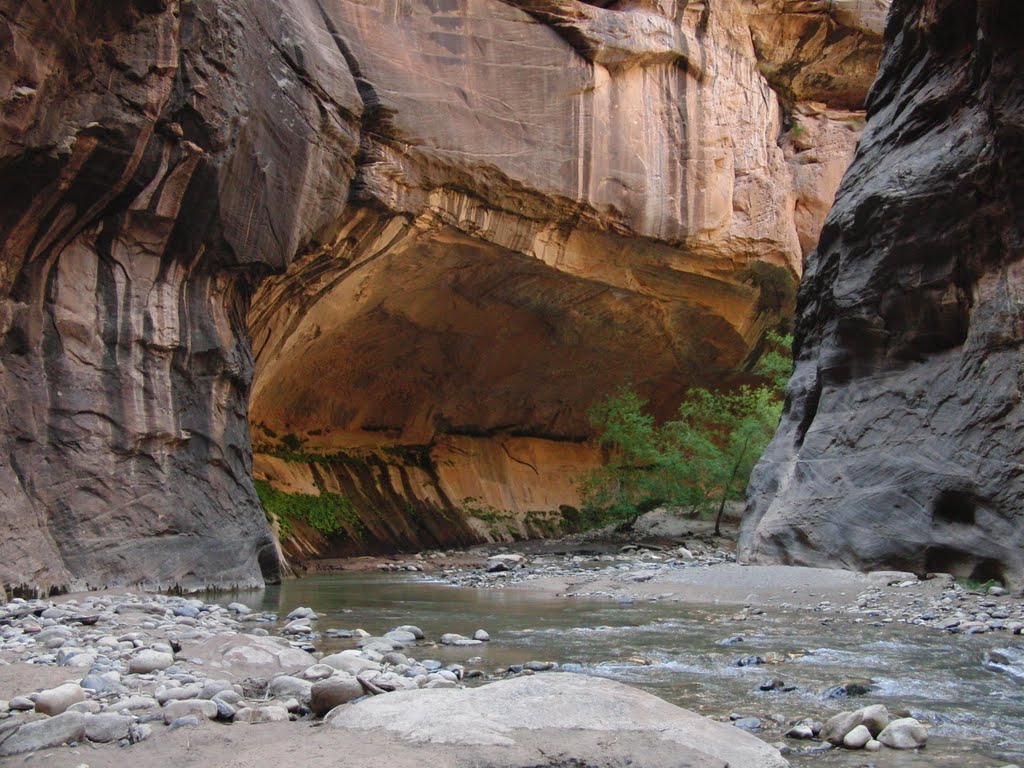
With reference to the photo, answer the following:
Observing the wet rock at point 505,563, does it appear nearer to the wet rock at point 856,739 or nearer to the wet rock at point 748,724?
the wet rock at point 748,724

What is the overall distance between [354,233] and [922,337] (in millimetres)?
9471

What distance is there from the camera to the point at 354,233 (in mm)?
15875

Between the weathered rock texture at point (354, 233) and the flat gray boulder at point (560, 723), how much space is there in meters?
6.39

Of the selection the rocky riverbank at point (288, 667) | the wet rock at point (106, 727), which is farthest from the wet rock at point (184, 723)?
the wet rock at point (106, 727)

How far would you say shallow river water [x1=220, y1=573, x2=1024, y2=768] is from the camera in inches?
159

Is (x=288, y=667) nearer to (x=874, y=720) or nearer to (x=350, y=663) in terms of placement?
(x=350, y=663)

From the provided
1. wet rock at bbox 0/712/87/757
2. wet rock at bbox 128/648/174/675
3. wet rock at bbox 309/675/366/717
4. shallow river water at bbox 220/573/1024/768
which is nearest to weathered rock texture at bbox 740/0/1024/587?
shallow river water at bbox 220/573/1024/768

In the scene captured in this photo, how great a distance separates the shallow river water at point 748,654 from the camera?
403 centimetres

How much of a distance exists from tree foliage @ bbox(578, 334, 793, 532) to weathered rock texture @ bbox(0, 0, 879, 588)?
1813mm

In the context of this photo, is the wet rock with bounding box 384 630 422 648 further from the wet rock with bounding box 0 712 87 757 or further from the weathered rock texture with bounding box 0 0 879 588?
the weathered rock texture with bounding box 0 0 879 588

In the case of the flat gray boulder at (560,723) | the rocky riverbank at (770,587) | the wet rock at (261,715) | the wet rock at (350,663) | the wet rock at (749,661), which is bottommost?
the rocky riverbank at (770,587)

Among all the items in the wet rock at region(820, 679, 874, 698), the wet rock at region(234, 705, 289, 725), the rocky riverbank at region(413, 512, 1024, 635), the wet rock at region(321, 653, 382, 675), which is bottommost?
the rocky riverbank at region(413, 512, 1024, 635)

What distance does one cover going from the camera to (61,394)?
988 centimetres

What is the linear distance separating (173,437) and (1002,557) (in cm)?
966
